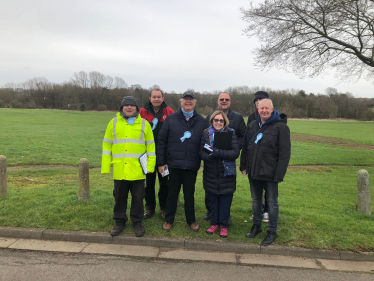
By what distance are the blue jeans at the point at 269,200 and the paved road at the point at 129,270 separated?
74cm

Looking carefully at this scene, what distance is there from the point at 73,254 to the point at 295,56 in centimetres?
1197

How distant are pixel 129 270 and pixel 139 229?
2.87 ft

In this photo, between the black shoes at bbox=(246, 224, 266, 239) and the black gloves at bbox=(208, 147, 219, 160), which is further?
the black shoes at bbox=(246, 224, 266, 239)

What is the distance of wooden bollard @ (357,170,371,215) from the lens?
5.18 metres

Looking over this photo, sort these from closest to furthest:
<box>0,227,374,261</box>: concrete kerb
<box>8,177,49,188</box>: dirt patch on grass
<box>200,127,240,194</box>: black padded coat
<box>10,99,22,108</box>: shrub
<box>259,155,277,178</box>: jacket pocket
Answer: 1. <box>0,227,374,261</box>: concrete kerb
2. <box>259,155,277,178</box>: jacket pocket
3. <box>200,127,240,194</box>: black padded coat
4. <box>8,177,49,188</box>: dirt patch on grass
5. <box>10,99,22,108</box>: shrub

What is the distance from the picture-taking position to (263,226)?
4652mm

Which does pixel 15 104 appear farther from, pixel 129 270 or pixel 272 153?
pixel 272 153

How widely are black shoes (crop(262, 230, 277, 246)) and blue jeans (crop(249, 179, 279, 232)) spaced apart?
0.06 meters

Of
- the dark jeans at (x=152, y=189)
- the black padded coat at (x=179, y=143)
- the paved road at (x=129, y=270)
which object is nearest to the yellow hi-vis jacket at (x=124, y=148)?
the black padded coat at (x=179, y=143)

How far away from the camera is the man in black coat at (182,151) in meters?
4.26

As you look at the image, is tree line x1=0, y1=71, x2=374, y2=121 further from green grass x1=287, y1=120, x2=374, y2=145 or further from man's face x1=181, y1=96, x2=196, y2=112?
man's face x1=181, y1=96, x2=196, y2=112

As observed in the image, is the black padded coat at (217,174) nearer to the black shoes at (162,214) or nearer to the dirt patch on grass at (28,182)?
the black shoes at (162,214)

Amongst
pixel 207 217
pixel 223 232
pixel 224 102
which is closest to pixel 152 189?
pixel 207 217

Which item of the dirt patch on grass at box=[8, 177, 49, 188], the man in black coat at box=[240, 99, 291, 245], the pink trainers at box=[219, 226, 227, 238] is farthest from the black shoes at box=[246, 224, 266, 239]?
the dirt patch on grass at box=[8, 177, 49, 188]
